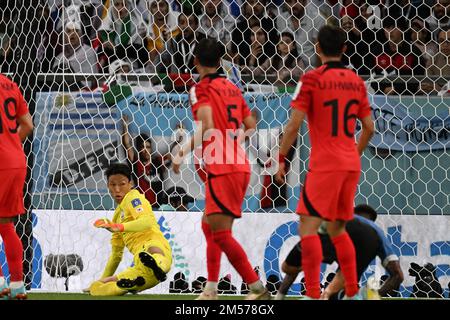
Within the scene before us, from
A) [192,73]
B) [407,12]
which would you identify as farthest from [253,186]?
[407,12]

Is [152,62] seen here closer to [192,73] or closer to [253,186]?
[192,73]

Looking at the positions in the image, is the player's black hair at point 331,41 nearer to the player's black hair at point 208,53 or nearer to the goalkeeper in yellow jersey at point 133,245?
the player's black hair at point 208,53

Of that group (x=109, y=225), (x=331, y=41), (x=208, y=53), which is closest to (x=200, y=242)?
(x=109, y=225)

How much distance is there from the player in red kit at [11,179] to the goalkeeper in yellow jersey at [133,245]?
3.91ft

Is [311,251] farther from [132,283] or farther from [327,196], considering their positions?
[132,283]

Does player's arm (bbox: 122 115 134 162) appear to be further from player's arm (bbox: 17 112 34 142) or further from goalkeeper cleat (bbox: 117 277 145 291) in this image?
player's arm (bbox: 17 112 34 142)

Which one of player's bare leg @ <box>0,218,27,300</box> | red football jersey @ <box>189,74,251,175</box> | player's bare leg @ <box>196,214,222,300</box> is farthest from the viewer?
player's bare leg @ <box>0,218,27,300</box>

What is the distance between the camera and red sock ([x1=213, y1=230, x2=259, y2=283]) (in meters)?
7.26

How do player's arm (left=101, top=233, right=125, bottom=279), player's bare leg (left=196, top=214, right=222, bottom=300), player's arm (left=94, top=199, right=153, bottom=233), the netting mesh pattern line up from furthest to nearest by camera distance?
the netting mesh pattern → player's arm (left=101, top=233, right=125, bottom=279) → player's arm (left=94, top=199, right=153, bottom=233) → player's bare leg (left=196, top=214, right=222, bottom=300)

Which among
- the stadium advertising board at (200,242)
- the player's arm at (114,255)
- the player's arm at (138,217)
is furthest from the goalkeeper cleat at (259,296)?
the stadium advertising board at (200,242)

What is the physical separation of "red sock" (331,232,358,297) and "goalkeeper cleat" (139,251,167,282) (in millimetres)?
2255

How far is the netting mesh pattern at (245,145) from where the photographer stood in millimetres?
10070

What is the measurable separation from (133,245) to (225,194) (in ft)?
7.22

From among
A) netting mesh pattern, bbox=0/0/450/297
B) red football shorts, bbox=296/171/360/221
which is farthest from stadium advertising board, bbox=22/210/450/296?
red football shorts, bbox=296/171/360/221
